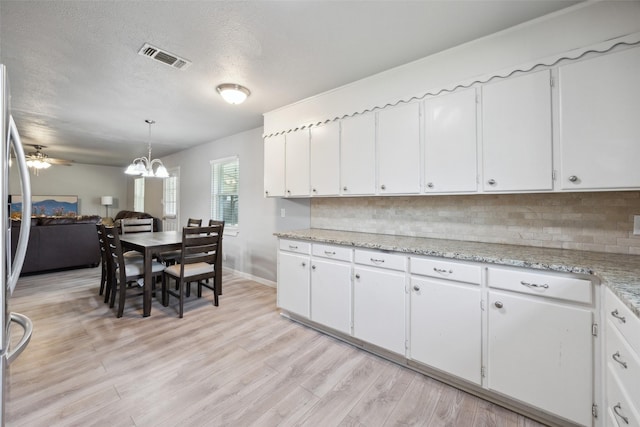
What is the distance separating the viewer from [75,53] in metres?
2.14

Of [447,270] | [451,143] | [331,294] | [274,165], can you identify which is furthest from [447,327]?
[274,165]

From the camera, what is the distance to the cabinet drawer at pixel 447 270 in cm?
171

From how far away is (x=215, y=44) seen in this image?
2035mm

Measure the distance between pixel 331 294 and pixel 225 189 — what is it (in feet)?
10.7

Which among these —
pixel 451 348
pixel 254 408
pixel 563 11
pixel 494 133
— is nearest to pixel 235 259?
pixel 254 408

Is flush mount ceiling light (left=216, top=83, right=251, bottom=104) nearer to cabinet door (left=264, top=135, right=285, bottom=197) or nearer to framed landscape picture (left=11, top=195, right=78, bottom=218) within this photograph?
cabinet door (left=264, top=135, right=285, bottom=197)

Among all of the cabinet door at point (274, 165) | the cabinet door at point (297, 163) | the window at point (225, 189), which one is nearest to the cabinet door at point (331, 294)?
the cabinet door at point (297, 163)

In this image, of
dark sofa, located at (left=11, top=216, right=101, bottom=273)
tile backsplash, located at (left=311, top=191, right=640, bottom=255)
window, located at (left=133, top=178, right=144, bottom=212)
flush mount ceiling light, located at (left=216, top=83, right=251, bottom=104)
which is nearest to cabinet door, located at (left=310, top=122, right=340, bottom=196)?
tile backsplash, located at (left=311, top=191, right=640, bottom=255)

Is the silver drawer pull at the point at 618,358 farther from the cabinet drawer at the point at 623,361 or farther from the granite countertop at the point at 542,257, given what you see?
the granite countertop at the point at 542,257

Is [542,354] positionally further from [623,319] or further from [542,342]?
[623,319]

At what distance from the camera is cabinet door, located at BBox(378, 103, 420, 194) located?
7.32 feet

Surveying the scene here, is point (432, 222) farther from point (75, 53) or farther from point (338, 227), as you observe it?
point (75, 53)

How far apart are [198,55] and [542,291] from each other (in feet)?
9.37

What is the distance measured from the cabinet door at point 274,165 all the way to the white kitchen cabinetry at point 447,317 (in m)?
1.91
